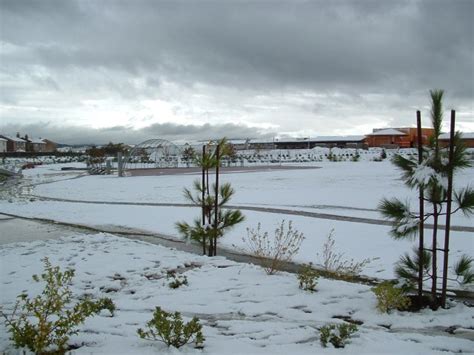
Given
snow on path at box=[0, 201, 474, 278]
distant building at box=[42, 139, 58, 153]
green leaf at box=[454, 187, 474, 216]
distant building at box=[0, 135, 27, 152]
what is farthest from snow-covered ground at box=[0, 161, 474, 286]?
distant building at box=[42, 139, 58, 153]

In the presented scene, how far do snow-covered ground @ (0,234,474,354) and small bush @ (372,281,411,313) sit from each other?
111mm

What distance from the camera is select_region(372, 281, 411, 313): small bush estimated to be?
13.8 feet

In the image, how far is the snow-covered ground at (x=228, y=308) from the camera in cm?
357

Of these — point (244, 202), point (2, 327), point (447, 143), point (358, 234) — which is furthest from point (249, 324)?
point (244, 202)

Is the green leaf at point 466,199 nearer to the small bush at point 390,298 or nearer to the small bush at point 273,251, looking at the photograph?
the small bush at point 390,298

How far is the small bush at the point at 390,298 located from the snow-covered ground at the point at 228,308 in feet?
0.37

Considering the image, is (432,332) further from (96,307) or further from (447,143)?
(96,307)

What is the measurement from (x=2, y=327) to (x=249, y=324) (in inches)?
91.4

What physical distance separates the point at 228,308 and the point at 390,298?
5.49ft

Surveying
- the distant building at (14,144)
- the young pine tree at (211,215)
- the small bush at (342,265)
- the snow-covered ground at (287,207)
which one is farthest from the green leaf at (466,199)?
the distant building at (14,144)

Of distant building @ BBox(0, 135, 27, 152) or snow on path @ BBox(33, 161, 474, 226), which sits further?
distant building @ BBox(0, 135, 27, 152)

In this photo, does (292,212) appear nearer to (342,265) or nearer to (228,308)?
(342,265)

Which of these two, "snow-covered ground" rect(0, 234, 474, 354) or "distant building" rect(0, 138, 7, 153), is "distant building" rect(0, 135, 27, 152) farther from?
"snow-covered ground" rect(0, 234, 474, 354)

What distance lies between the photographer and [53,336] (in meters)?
3.57
